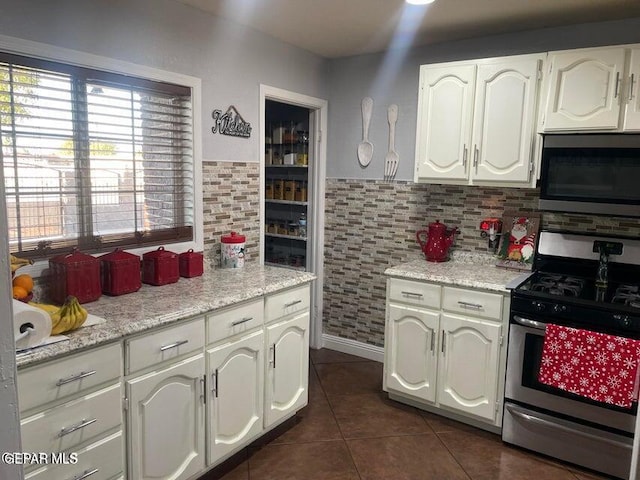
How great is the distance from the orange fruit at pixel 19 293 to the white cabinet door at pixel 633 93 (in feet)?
9.18

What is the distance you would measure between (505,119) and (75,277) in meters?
2.33

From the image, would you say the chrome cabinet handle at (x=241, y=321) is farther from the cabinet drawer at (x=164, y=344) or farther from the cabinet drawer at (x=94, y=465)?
the cabinet drawer at (x=94, y=465)

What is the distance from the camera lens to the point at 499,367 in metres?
2.61

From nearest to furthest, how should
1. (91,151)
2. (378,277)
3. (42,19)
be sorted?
(42,19) → (91,151) → (378,277)

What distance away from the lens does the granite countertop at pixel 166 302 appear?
1612 mm

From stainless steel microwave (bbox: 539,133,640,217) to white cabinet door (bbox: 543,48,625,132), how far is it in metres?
0.08

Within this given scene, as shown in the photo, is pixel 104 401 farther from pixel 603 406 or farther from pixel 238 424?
pixel 603 406

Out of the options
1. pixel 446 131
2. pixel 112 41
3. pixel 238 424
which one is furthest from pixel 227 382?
pixel 446 131

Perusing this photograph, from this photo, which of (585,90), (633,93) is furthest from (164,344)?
(633,93)

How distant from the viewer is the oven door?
231 centimetres

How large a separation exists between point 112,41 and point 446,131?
6.13 ft

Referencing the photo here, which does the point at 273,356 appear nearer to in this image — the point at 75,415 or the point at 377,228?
the point at 75,415

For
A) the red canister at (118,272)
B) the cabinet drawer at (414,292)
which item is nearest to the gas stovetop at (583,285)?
the cabinet drawer at (414,292)

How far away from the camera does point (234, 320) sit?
2.23 meters
